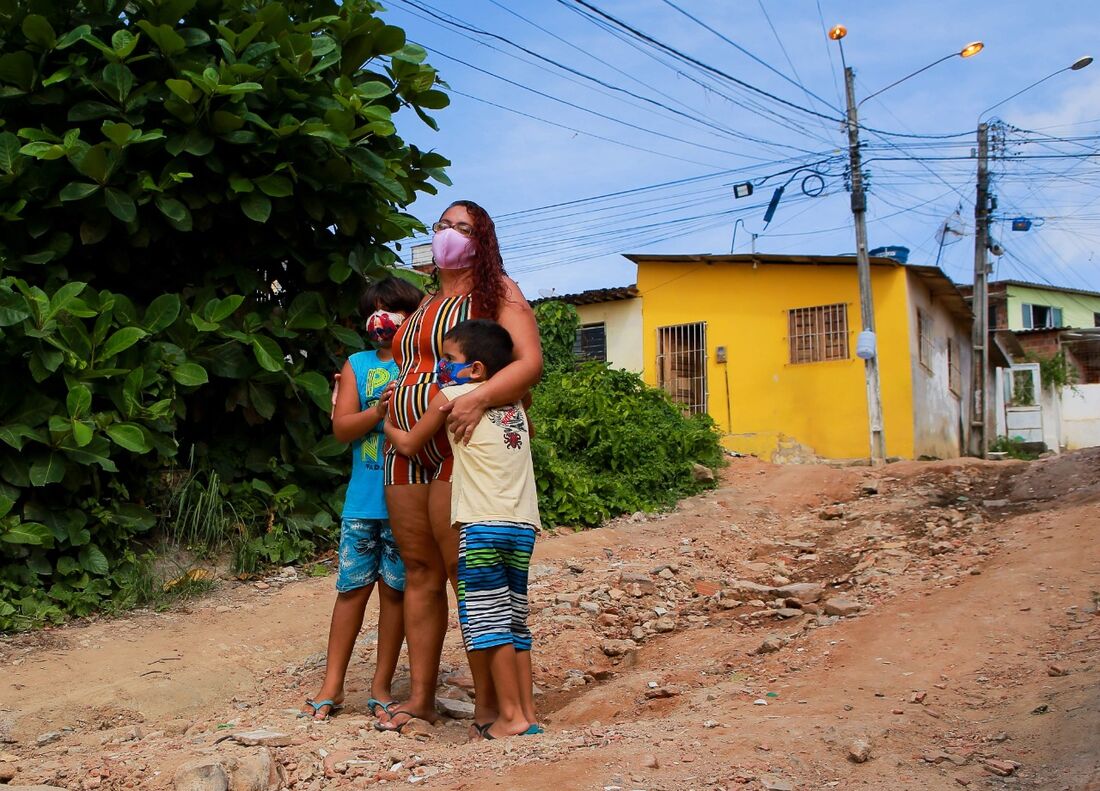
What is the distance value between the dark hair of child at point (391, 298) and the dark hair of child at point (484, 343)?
0.62 m

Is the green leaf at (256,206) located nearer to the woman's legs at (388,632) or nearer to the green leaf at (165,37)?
the green leaf at (165,37)

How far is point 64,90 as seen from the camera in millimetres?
5559

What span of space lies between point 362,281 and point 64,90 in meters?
1.88

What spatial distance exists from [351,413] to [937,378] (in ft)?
57.3

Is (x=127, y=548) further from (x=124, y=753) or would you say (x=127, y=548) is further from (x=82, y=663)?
(x=124, y=753)

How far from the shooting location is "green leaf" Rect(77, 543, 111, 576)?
213 inches

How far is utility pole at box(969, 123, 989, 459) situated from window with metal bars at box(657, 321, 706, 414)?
625cm

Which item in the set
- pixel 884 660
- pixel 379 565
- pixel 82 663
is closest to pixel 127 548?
pixel 82 663

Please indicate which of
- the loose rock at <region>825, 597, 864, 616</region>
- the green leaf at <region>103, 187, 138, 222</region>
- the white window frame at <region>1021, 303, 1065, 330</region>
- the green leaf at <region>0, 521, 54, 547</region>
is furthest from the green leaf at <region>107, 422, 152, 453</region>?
the white window frame at <region>1021, 303, 1065, 330</region>

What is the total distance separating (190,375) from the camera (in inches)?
219

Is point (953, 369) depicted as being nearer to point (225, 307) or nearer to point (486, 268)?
point (225, 307)

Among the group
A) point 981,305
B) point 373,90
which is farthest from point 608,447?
point 981,305

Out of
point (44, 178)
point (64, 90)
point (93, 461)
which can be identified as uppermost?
point (64, 90)

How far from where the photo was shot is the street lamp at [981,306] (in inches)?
819
